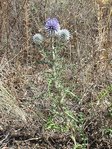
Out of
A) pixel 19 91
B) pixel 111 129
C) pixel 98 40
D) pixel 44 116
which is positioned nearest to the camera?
pixel 111 129

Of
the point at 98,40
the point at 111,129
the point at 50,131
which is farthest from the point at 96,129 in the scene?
the point at 98,40

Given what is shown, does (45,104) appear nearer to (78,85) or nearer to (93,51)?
(78,85)

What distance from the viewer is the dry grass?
321cm

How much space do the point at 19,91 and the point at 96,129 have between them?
98cm

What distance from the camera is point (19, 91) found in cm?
377

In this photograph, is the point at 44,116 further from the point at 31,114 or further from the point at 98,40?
the point at 98,40

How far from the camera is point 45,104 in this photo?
329 cm

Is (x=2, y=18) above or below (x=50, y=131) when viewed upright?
above

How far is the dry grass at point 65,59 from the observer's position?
10.5 feet

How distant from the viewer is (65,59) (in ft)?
13.3

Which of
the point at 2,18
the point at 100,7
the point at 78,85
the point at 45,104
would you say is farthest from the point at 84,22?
the point at 45,104

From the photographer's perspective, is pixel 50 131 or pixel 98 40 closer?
pixel 50 131

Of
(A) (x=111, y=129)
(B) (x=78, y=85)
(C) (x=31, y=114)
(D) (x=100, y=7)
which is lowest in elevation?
(A) (x=111, y=129)

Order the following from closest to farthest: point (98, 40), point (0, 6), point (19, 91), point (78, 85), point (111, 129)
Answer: point (111, 129), point (78, 85), point (19, 91), point (98, 40), point (0, 6)
